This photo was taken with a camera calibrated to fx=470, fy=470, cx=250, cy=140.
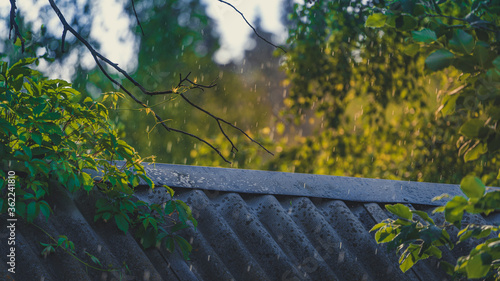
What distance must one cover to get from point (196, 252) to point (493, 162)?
244 inches

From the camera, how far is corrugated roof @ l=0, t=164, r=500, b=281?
6.00 feet

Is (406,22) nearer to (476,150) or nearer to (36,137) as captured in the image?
(476,150)

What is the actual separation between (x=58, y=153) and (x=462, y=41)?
1.39 metres

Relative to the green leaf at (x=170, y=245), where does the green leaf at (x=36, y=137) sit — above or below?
above

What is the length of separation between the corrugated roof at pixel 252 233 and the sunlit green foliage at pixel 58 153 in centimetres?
8

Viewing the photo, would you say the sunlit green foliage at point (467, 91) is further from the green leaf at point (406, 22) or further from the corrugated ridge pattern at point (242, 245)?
the corrugated ridge pattern at point (242, 245)

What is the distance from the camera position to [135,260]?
1.87m

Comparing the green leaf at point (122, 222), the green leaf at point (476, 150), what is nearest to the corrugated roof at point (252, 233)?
the green leaf at point (122, 222)

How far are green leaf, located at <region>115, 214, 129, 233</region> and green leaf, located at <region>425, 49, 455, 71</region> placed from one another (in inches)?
49.3

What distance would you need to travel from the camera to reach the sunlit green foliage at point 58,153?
1.63m

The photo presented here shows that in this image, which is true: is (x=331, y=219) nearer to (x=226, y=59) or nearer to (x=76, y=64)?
(x=76, y=64)

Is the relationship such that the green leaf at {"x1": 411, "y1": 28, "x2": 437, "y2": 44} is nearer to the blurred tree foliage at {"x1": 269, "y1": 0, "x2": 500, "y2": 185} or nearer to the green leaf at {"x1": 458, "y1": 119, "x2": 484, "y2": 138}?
the green leaf at {"x1": 458, "y1": 119, "x2": 484, "y2": 138}

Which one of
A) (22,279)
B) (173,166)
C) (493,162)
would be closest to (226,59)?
(493,162)

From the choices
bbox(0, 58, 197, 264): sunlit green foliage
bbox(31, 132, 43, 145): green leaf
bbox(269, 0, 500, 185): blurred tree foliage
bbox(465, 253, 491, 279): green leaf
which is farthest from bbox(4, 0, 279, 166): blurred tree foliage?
bbox(465, 253, 491, 279): green leaf
